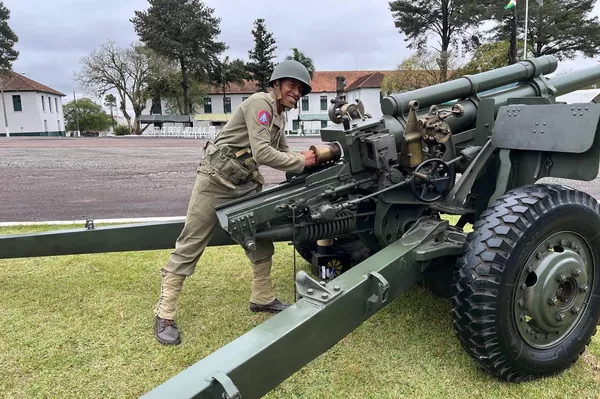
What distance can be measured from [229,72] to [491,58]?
32.3 meters

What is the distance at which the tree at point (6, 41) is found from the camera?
52.0 metres

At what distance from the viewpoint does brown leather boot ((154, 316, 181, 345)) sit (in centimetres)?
340

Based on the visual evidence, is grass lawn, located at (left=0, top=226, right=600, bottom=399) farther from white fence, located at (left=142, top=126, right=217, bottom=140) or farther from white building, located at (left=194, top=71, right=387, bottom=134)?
white building, located at (left=194, top=71, right=387, bottom=134)

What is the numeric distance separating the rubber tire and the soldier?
1152 millimetres

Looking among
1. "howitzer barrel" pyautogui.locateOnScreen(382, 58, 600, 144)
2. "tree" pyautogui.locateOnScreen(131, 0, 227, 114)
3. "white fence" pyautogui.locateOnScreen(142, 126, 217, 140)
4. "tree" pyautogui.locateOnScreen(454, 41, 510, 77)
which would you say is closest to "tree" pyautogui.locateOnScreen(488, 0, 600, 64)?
"tree" pyautogui.locateOnScreen(454, 41, 510, 77)

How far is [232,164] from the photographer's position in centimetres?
341

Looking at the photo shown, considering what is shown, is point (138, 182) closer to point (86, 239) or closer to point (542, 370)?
point (86, 239)

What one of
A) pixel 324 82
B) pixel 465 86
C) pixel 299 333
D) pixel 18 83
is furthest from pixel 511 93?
pixel 18 83

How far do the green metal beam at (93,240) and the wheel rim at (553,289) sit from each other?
219 centimetres

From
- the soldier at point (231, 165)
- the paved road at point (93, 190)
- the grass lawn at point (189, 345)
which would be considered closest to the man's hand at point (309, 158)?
the soldier at point (231, 165)

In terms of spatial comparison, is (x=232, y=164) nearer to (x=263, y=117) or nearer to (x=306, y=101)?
(x=263, y=117)

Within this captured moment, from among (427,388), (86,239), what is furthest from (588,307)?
(86,239)

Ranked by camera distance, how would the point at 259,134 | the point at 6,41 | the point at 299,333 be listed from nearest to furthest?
the point at 299,333 → the point at 259,134 → the point at 6,41

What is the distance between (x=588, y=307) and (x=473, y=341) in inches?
33.5
